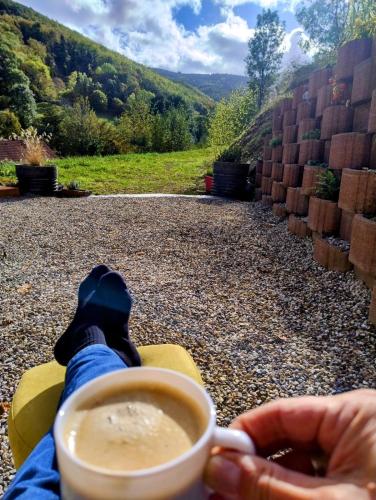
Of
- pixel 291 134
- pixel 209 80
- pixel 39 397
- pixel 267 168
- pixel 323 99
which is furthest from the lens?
pixel 209 80

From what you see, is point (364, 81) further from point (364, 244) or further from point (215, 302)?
point (215, 302)

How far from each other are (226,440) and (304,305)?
5.92ft

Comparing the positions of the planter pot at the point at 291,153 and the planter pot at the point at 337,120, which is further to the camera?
the planter pot at the point at 291,153

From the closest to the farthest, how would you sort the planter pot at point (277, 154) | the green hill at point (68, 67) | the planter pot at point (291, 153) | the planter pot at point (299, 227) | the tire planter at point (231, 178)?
1. the planter pot at point (299, 227)
2. the planter pot at point (291, 153)
3. the planter pot at point (277, 154)
4. the tire planter at point (231, 178)
5. the green hill at point (68, 67)

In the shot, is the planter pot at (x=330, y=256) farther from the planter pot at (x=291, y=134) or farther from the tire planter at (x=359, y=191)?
the planter pot at (x=291, y=134)

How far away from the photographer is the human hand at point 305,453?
1.30 feet

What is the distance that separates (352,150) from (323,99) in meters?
1.13

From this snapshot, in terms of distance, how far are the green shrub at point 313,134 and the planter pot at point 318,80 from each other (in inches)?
17.1

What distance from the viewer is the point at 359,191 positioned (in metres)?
2.16

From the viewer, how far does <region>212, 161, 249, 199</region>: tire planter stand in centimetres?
589

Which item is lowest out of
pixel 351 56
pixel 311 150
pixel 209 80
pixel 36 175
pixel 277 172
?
pixel 36 175

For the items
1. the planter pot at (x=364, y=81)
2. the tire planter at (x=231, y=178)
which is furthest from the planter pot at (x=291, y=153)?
the tire planter at (x=231, y=178)

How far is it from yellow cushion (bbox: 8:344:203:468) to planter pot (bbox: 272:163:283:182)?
11.6ft

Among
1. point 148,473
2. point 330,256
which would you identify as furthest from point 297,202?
point 148,473
